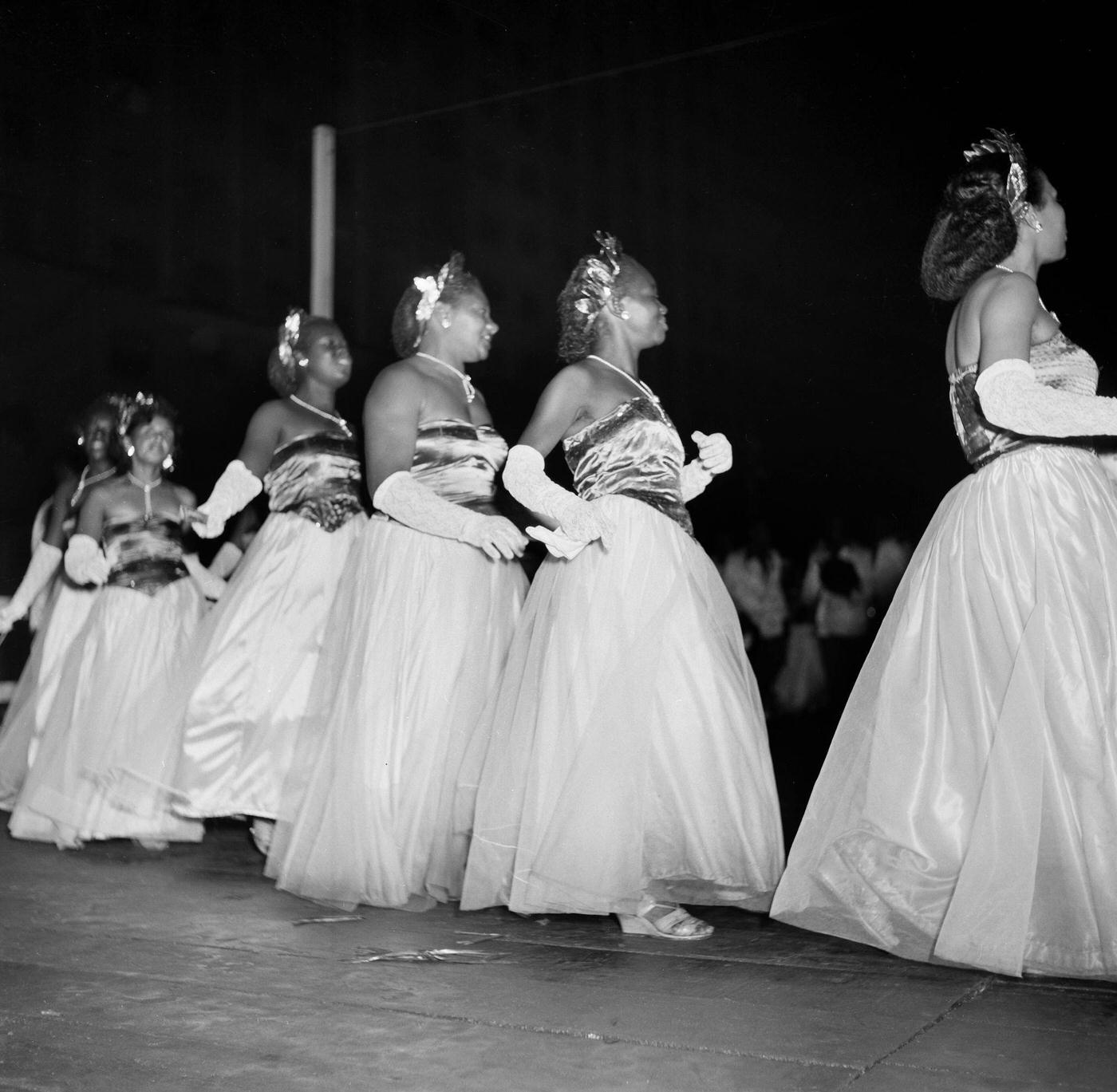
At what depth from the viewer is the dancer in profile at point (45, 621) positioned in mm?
4633

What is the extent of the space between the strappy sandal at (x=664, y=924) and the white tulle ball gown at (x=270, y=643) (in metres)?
1.36

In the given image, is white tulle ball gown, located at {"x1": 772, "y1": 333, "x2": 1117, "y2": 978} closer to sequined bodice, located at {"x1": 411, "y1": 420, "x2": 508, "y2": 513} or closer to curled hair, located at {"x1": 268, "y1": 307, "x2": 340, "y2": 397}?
sequined bodice, located at {"x1": 411, "y1": 420, "x2": 508, "y2": 513}

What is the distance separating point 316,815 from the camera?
3.10 m

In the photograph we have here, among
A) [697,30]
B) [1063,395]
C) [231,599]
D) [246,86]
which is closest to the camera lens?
[1063,395]

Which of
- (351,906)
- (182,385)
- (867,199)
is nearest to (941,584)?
(351,906)

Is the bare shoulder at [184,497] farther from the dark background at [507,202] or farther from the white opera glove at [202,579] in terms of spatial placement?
the dark background at [507,202]

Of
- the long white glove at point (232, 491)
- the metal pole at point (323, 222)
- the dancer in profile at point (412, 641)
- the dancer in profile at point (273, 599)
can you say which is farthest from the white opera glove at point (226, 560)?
the dancer in profile at point (412, 641)

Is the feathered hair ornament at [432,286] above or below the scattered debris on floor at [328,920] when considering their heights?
above

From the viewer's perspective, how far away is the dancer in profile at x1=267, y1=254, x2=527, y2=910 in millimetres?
3027

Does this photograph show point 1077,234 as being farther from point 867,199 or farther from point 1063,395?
point 1063,395

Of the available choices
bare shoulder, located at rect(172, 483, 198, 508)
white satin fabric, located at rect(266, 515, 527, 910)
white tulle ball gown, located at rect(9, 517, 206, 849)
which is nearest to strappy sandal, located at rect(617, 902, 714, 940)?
white satin fabric, located at rect(266, 515, 527, 910)

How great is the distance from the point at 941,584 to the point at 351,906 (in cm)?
143

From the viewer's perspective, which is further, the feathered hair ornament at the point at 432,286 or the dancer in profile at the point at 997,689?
the feathered hair ornament at the point at 432,286

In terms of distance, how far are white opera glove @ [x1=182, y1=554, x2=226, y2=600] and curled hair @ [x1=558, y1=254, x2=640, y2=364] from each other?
1.87 metres
